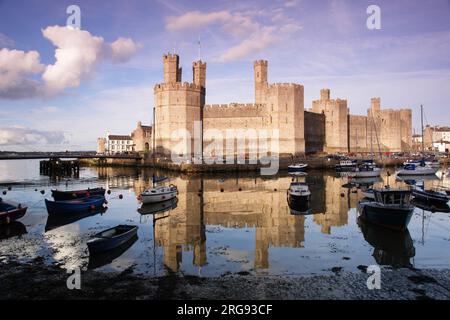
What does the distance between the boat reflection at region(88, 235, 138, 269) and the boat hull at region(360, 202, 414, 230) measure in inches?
288

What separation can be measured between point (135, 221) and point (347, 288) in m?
8.40

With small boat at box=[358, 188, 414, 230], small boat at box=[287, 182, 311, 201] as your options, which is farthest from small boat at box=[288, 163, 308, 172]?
small boat at box=[358, 188, 414, 230]

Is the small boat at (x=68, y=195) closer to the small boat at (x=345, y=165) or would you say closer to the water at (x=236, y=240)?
the water at (x=236, y=240)

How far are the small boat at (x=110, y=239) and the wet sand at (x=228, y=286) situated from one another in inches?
48.7

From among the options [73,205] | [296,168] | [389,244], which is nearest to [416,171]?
[296,168]

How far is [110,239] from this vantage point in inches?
367

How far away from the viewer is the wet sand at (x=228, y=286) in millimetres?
6500

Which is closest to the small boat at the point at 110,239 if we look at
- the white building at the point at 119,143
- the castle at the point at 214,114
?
the castle at the point at 214,114

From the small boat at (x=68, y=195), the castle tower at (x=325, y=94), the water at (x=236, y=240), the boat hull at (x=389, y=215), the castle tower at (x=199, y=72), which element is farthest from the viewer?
the castle tower at (x=325, y=94)

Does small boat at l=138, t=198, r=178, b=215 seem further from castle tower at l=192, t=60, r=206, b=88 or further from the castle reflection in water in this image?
castle tower at l=192, t=60, r=206, b=88

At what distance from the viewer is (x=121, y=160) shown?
1940 inches

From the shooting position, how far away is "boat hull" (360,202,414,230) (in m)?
11.3
